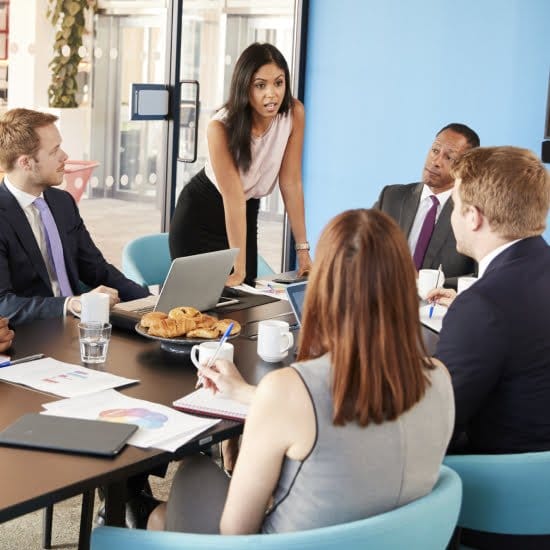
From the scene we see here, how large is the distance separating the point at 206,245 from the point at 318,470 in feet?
8.81

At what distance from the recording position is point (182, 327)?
8.53 ft

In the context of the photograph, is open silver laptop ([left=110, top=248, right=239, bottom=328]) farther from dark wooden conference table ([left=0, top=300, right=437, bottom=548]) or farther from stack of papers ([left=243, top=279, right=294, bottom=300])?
stack of papers ([left=243, top=279, right=294, bottom=300])

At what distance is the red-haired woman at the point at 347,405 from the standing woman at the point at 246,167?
1.88 meters

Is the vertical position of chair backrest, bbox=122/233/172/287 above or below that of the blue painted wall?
below

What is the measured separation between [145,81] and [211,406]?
365cm

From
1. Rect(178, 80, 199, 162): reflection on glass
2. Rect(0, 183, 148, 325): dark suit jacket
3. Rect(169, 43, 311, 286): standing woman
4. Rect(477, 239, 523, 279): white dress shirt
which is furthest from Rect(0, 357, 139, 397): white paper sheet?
Rect(178, 80, 199, 162): reflection on glass

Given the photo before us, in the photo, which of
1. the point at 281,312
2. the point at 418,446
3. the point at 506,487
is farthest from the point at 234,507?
the point at 281,312

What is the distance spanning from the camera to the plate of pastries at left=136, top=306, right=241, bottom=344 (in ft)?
8.49

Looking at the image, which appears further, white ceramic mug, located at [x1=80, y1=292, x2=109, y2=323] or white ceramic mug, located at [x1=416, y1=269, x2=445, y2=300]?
Answer: white ceramic mug, located at [x1=416, y1=269, x2=445, y2=300]

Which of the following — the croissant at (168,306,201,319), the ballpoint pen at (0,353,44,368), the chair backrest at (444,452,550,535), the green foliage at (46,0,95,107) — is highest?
the green foliage at (46,0,95,107)

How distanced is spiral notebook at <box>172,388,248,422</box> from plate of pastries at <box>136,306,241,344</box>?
0.37 metres

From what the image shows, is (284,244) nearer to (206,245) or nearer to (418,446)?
(206,245)

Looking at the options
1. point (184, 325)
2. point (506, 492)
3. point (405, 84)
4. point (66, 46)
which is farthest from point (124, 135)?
point (506, 492)

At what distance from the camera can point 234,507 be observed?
165 centimetres
